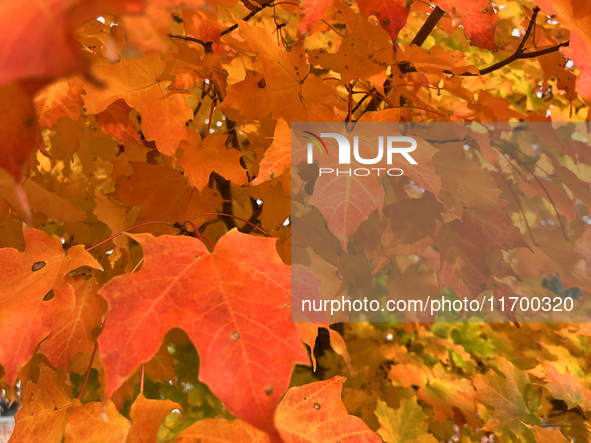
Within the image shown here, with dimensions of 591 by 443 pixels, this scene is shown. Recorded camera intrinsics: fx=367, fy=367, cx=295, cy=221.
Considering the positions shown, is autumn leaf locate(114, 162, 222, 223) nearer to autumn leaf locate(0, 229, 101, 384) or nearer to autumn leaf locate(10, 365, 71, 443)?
autumn leaf locate(0, 229, 101, 384)

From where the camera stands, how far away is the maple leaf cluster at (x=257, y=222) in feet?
1.20

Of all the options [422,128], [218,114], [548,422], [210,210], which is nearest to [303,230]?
[210,210]

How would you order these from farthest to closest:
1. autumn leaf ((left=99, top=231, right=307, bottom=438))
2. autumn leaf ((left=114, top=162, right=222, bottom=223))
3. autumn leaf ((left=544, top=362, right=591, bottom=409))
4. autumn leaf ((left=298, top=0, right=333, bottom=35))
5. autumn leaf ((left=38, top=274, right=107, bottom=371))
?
autumn leaf ((left=544, top=362, right=591, bottom=409)), autumn leaf ((left=114, top=162, right=222, bottom=223)), autumn leaf ((left=38, top=274, right=107, bottom=371)), autumn leaf ((left=298, top=0, right=333, bottom=35)), autumn leaf ((left=99, top=231, right=307, bottom=438))

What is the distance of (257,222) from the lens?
1.08m

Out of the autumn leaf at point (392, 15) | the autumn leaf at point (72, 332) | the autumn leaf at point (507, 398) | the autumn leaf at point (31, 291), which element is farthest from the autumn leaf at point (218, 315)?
the autumn leaf at point (507, 398)

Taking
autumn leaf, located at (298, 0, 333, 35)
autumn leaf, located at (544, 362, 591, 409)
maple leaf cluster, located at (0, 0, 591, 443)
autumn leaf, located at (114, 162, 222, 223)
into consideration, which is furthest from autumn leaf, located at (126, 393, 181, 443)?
autumn leaf, located at (544, 362, 591, 409)

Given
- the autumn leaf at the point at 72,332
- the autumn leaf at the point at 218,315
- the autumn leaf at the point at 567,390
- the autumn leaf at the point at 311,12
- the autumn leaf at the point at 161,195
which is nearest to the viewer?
the autumn leaf at the point at 218,315

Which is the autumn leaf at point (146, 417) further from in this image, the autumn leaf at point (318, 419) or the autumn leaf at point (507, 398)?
the autumn leaf at point (507, 398)

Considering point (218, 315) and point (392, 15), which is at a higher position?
point (392, 15)

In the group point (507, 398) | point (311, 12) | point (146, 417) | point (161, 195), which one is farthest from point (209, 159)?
point (507, 398)

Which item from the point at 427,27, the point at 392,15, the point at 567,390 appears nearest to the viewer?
the point at 392,15

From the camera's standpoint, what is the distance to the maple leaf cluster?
36 centimetres

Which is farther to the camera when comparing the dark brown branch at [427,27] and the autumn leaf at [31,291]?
the dark brown branch at [427,27]

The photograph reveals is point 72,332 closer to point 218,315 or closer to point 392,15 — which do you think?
point 218,315
